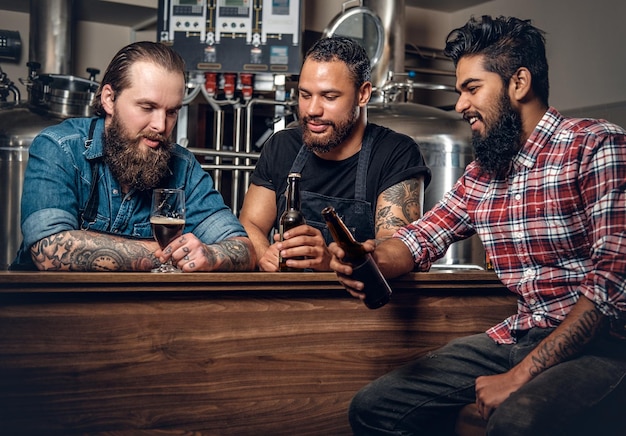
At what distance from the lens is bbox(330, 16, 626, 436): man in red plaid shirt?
1622 millimetres

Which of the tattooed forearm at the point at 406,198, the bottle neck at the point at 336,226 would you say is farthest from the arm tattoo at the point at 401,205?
the bottle neck at the point at 336,226

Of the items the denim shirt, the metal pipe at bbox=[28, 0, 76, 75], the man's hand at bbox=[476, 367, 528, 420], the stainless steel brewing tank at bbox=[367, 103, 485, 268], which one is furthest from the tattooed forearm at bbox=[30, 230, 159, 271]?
the metal pipe at bbox=[28, 0, 76, 75]

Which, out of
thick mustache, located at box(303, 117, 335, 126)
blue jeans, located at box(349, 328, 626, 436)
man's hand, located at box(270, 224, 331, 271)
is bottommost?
blue jeans, located at box(349, 328, 626, 436)

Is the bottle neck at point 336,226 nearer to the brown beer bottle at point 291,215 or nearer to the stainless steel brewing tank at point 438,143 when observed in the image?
the brown beer bottle at point 291,215

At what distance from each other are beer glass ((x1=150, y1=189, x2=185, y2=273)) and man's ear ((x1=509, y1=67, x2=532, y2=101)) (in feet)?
3.23

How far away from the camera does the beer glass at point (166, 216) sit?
5.80 ft

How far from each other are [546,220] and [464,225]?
31 cm

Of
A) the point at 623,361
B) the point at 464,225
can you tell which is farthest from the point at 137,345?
the point at 623,361

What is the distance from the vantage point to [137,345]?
161 cm

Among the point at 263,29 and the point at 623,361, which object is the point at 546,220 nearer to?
the point at 623,361

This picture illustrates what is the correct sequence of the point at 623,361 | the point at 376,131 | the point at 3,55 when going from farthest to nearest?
the point at 3,55, the point at 376,131, the point at 623,361

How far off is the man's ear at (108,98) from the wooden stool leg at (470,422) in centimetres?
140

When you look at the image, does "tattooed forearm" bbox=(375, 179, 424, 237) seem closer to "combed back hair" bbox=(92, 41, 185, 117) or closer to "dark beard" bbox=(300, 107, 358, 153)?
"dark beard" bbox=(300, 107, 358, 153)

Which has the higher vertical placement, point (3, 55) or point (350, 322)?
point (3, 55)
